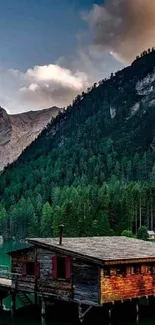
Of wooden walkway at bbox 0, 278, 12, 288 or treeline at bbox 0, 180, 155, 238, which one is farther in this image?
treeline at bbox 0, 180, 155, 238

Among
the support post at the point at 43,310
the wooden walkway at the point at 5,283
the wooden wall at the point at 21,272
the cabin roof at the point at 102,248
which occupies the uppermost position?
the cabin roof at the point at 102,248

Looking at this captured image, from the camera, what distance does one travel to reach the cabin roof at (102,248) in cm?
3972

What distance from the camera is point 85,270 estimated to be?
39875 mm

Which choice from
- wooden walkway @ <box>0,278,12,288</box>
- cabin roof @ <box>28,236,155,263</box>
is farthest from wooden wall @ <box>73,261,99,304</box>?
wooden walkway @ <box>0,278,12,288</box>

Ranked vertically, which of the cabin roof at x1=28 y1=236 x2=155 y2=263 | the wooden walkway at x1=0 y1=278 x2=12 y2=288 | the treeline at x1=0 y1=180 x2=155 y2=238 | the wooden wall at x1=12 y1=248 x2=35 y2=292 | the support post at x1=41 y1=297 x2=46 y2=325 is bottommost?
the support post at x1=41 y1=297 x2=46 y2=325

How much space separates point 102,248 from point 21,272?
7.80 metres

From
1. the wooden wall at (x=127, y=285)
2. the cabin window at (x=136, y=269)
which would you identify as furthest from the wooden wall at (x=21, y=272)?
the cabin window at (x=136, y=269)

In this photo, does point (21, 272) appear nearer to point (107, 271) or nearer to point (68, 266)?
point (68, 266)

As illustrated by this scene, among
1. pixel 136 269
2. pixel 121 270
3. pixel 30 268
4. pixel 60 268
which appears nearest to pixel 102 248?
pixel 121 270

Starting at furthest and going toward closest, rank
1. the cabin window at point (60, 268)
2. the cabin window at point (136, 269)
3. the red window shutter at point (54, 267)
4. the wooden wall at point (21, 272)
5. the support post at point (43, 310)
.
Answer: the wooden wall at point (21, 272) < the support post at point (43, 310) < the red window shutter at point (54, 267) < the cabin window at point (136, 269) < the cabin window at point (60, 268)

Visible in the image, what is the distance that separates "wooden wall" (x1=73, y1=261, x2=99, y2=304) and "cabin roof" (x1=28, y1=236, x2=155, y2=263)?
1.06 metres

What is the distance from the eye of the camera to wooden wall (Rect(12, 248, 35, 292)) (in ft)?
145

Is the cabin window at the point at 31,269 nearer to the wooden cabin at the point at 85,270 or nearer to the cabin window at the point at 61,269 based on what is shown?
the wooden cabin at the point at 85,270

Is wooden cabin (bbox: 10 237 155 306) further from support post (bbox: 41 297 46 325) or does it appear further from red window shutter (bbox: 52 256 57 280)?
support post (bbox: 41 297 46 325)
